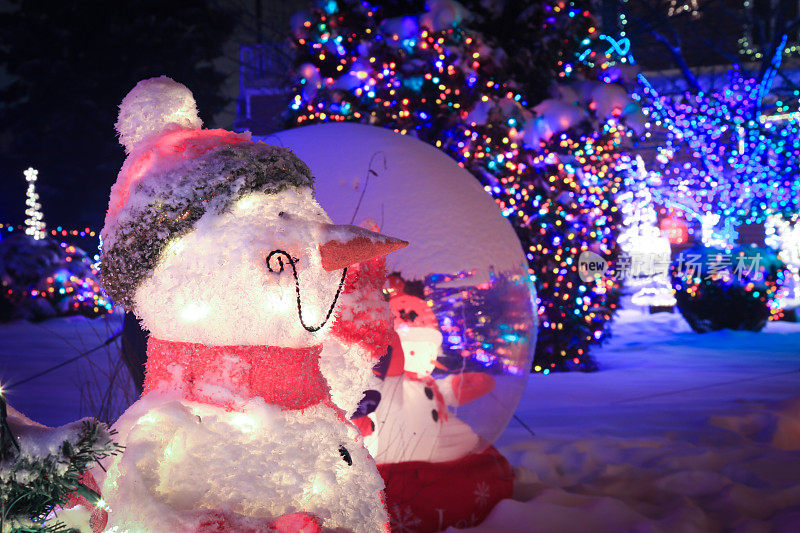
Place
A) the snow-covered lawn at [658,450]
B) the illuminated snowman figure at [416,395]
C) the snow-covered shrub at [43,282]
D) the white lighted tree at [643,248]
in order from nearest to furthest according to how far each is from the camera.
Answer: the illuminated snowman figure at [416,395]
the snow-covered lawn at [658,450]
the snow-covered shrub at [43,282]
the white lighted tree at [643,248]

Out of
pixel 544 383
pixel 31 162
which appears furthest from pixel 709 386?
pixel 31 162

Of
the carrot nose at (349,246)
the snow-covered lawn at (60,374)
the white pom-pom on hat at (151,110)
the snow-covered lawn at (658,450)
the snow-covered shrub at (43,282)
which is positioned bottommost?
the snow-covered lawn at (658,450)

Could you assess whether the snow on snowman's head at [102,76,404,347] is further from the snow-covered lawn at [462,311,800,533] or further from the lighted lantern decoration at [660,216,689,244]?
the lighted lantern decoration at [660,216,689,244]

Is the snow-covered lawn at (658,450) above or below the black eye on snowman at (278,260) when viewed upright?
below

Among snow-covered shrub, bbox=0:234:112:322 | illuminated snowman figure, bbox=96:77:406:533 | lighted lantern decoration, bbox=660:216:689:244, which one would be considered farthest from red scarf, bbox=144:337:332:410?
lighted lantern decoration, bbox=660:216:689:244

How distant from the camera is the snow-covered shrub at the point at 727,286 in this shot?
35.6ft

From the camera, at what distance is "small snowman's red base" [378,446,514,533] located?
8.93 feet

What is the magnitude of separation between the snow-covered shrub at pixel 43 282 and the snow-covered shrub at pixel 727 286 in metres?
8.80

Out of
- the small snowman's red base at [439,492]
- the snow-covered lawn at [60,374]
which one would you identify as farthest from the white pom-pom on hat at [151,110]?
the small snowman's red base at [439,492]

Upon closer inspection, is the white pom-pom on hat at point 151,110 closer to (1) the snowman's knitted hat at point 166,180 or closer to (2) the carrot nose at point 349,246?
(1) the snowman's knitted hat at point 166,180

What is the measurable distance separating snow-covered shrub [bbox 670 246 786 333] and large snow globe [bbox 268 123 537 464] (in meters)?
9.11

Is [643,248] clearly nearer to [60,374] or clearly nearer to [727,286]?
[727,286]

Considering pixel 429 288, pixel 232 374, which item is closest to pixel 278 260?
pixel 232 374

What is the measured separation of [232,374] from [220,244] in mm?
314
